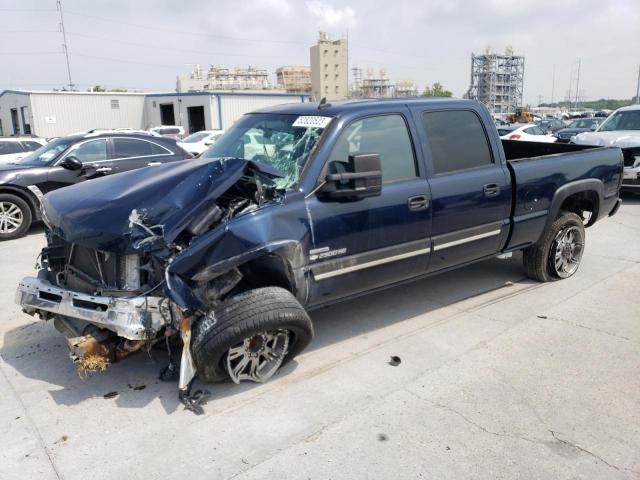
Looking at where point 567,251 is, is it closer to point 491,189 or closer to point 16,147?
point 491,189

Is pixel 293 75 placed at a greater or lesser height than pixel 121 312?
greater

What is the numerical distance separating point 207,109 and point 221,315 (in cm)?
4010

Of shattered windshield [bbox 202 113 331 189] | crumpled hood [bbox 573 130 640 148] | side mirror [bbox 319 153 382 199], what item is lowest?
crumpled hood [bbox 573 130 640 148]

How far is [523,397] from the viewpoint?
354 centimetres

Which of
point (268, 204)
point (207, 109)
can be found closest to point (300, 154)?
point (268, 204)

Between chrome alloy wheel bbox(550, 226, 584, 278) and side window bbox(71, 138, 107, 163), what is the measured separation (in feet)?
23.9

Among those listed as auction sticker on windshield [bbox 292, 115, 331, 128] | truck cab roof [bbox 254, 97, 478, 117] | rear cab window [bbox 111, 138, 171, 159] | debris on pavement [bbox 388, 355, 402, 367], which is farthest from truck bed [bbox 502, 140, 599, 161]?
rear cab window [bbox 111, 138, 171, 159]

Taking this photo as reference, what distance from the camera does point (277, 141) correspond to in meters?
4.27

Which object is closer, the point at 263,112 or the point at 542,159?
the point at 263,112

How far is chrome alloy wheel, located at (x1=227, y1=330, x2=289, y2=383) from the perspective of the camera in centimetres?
354

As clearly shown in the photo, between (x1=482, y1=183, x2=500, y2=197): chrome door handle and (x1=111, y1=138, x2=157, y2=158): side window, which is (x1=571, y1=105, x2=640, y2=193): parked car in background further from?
(x1=111, y1=138, x2=157, y2=158): side window

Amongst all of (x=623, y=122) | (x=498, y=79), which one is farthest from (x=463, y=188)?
(x=498, y=79)

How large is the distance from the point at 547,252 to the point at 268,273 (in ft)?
11.2

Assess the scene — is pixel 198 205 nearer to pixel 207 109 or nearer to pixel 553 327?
pixel 553 327
